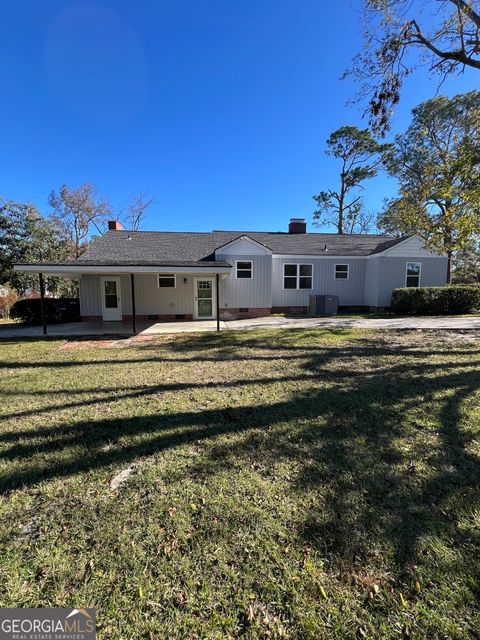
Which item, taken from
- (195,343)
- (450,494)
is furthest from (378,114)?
(450,494)

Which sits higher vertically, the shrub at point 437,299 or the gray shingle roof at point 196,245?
the gray shingle roof at point 196,245

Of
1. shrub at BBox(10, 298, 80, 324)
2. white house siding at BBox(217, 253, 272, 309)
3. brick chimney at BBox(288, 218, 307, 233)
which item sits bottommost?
shrub at BBox(10, 298, 80, 324)

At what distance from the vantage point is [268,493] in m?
2.43

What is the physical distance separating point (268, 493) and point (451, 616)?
4.08ft

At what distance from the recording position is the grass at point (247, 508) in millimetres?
1576

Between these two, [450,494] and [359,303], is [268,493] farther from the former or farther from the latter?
[359,303]

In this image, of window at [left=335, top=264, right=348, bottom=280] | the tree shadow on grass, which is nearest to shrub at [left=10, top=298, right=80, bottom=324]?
the tree shadow on grass

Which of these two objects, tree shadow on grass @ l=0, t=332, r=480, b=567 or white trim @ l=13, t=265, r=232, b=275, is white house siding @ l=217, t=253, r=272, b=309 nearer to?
white trim @ l=13, t=265, r=232, b=275

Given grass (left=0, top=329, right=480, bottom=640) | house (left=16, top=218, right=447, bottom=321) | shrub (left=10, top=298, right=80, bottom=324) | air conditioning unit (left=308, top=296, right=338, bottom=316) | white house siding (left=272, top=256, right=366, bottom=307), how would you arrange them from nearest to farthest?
grass (left=0, top=329, right=480, bottom=640) < shrub (left=10, top=298, right=80, bottom=324) < house (left=16, top=218, right=447, bottom=321) < air conditioning unit (left=308, top=296, right=338, bottom=316) < white house siding (left=272, top=256, right=366, bottom=307)

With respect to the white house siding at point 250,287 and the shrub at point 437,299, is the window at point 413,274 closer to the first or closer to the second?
the shrub at point 437,299

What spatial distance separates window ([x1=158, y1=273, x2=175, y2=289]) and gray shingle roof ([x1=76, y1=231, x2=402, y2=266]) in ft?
2.47

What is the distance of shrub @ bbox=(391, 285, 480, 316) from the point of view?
1442cm

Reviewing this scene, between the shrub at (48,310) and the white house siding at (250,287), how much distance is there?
7.20 m

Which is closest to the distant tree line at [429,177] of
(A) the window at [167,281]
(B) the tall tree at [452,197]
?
(B) the tall tree at [452,197]
